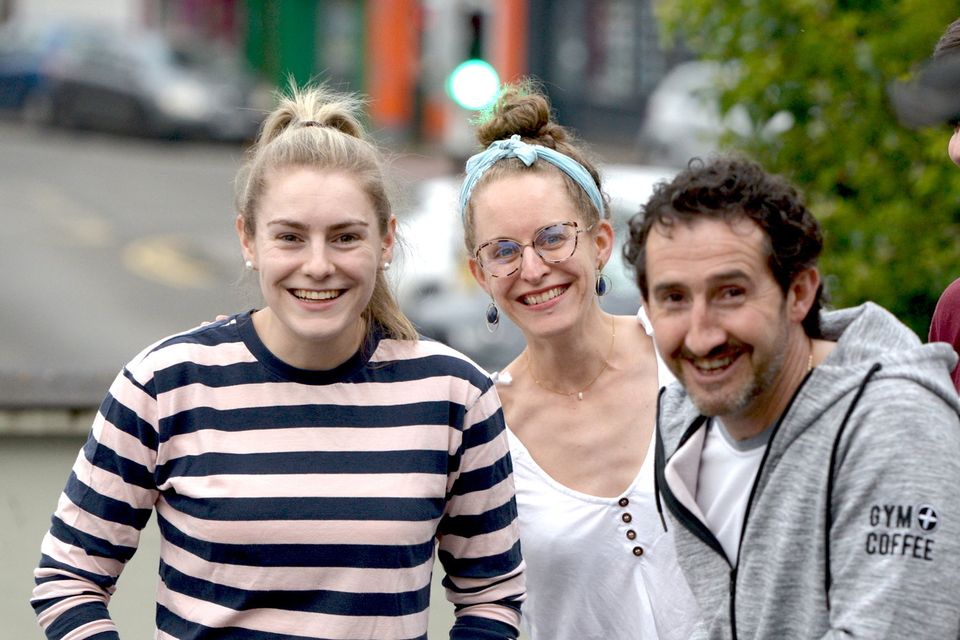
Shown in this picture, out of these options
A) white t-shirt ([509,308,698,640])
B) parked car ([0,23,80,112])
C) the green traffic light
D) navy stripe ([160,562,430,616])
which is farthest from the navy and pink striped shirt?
parked car ([0,23,80,112])

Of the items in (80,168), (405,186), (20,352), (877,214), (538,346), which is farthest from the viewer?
(80,168)

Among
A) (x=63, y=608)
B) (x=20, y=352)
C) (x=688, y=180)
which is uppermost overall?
(x=20, y=352)

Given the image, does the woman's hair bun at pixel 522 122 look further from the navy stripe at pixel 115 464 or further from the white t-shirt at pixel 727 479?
the navy stripe at pixel 115 464

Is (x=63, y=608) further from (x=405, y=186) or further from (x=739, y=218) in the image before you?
(x=739, y=218)

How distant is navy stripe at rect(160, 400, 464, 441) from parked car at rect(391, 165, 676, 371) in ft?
15.9

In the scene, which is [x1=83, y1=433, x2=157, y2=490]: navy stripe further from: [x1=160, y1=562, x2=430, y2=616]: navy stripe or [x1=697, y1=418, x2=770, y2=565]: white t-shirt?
[x1=697, y1=418, x2=770, y2=565]: white t-shirt

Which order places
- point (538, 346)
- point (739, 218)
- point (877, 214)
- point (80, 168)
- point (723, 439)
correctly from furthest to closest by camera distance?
point (80, 168) → point (877, 214) → point (538, 346) → point (723, 439) → point (739, 218)

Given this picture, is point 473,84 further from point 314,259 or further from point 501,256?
point 314,259

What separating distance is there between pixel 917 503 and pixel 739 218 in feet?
1.86

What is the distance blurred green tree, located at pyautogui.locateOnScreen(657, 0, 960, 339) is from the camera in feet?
16.7

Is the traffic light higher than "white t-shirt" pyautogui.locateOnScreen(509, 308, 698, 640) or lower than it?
higher

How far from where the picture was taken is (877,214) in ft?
17.0

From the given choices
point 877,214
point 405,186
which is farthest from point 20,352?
point 405,186

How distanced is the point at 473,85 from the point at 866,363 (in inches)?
276
